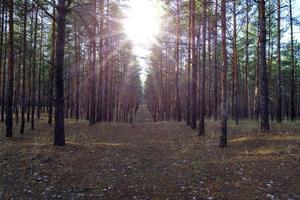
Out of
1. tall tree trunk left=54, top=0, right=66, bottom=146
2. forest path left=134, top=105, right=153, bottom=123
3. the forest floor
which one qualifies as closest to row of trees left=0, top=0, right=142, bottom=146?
tall tree trunk left=54, top=0, right=66, bottom=146

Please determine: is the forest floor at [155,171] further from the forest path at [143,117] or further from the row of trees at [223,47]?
the forest path at [143,117]

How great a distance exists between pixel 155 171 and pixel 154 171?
0.10ft

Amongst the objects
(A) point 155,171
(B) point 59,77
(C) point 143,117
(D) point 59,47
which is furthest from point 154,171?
(C) point 143,117

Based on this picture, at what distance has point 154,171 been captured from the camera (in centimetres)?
825

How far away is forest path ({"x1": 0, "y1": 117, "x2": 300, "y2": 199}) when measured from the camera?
6.70m

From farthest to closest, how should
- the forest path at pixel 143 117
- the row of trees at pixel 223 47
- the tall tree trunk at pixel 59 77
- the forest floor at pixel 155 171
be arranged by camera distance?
1. the forest path at pixel 143 117
2. the row of trees at pixel 223 47
3. the tall tree trunk at pixel 59 77
4. the forest floor at pixel 155 171

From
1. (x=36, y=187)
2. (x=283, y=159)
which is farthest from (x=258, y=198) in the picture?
(x=36, y=187)

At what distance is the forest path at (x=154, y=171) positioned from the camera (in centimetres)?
670

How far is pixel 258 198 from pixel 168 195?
2.13 metres

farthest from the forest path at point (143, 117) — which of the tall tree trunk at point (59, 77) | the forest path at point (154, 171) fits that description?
the forest path at point (154, 171)

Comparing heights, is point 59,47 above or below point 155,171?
above

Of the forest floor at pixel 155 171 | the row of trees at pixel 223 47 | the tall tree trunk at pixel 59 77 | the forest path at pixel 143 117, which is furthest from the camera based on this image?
the forest path at pixel 143 117

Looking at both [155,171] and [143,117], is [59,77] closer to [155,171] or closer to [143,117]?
[155,171]

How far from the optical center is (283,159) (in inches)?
340
